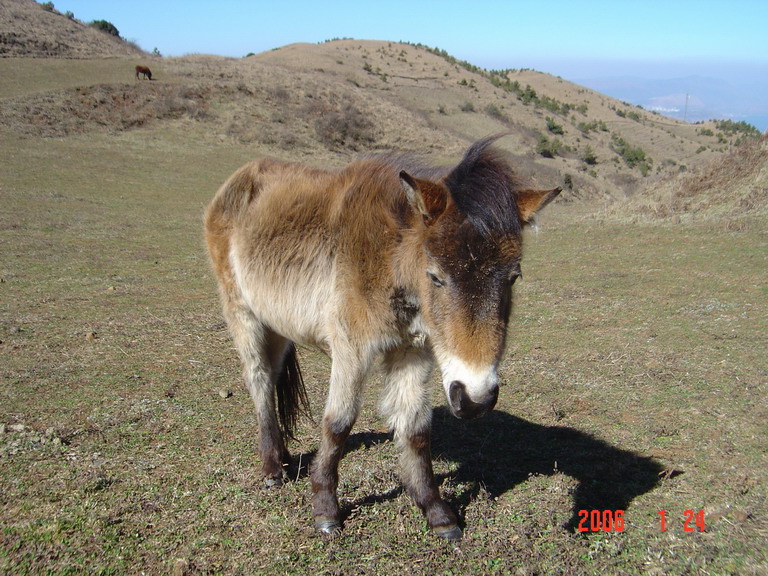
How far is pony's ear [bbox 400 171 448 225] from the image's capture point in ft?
10.8

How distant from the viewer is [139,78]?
3269cm

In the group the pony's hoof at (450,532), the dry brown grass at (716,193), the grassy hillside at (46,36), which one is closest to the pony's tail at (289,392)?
the pony's hoof at (450,532)

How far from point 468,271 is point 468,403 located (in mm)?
683

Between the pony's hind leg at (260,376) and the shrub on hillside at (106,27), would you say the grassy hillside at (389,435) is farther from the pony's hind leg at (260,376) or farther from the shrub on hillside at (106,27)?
the shrub on hillside at (106,27)

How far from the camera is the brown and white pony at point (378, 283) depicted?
3.20 meters

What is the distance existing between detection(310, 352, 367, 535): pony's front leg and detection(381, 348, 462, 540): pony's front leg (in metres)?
0.30

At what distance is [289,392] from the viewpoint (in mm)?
4926

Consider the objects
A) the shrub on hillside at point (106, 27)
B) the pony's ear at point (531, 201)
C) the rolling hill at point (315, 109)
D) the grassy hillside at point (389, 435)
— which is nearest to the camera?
the pony's ear at point (531, 201)

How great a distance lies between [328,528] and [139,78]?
34.1 m

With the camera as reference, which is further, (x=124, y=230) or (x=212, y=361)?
(x=124, y=230)

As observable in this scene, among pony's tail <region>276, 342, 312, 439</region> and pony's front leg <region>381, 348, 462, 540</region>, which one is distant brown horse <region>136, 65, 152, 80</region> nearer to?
pony's tail <region>276, 342, 312, 439</region>

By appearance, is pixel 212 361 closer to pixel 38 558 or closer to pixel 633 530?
pixel 38 558

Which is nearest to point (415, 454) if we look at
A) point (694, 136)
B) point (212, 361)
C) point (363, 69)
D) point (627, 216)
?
point (212, 361)
